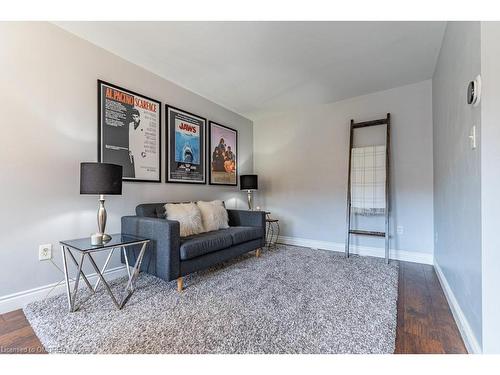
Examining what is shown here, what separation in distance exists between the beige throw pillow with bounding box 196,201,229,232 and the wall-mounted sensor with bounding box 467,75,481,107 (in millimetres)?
2446

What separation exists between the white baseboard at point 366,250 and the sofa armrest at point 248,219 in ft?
3.26

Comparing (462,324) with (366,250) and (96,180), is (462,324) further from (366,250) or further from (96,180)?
(96,180)

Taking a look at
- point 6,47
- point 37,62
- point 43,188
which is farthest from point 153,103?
point 43,188

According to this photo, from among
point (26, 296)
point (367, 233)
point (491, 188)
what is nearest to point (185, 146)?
point (26, 296)

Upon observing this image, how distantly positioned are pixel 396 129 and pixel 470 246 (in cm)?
224

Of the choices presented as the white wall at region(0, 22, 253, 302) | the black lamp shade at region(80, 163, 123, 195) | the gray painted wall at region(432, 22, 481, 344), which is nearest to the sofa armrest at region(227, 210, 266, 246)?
the white wall at region(0, 22, 253, 302)

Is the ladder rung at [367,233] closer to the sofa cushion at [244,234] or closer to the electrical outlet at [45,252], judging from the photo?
the sofa cushion at [244,234]

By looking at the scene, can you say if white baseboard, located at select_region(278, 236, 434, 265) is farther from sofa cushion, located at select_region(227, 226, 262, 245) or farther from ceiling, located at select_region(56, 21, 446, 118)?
ceiling, located at select_region(56, 21, 446, 118)

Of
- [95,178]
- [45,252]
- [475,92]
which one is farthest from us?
[45,252]

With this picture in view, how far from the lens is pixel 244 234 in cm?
278


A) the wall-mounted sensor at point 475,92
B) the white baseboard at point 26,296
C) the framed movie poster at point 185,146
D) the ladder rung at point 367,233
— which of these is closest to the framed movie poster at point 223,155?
the framed movie poster at point 185,146

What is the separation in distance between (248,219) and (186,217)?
93cm
